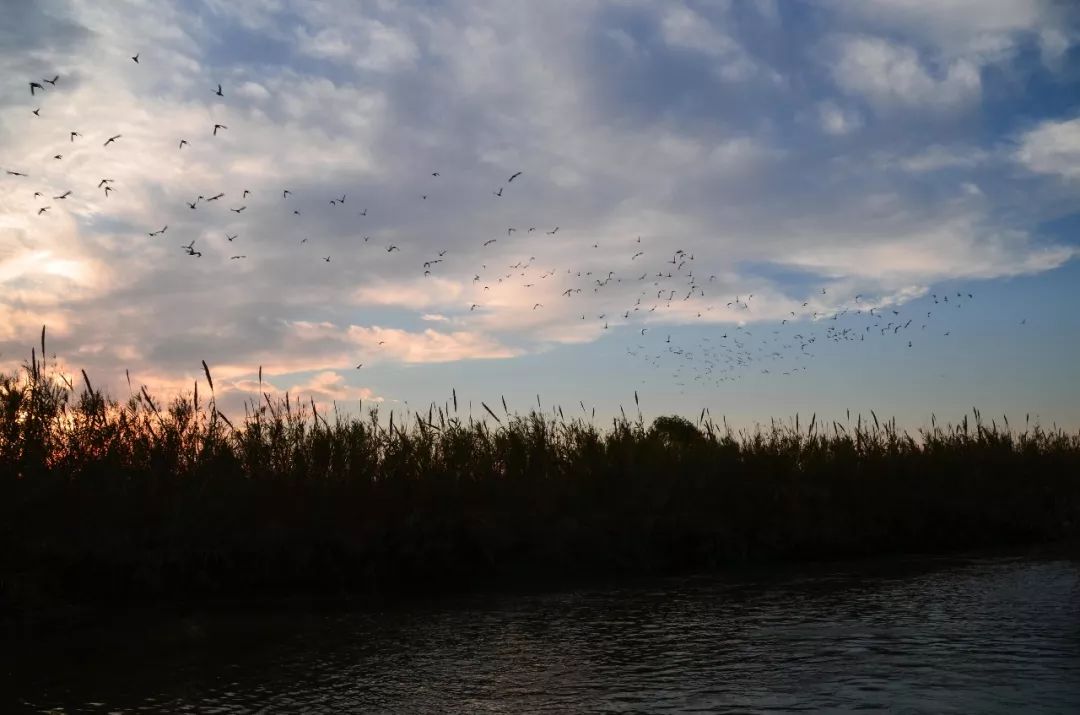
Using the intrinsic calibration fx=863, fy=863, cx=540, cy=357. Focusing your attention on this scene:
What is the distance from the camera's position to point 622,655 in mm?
4055

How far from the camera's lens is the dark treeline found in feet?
20.5

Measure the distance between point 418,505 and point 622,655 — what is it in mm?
3484

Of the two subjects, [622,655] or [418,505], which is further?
[418,505]

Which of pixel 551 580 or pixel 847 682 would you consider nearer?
pixel 847 682

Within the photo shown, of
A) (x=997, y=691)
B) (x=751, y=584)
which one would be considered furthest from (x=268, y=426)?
(x=997, y=691)

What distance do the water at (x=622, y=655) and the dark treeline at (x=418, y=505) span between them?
0.90 metres

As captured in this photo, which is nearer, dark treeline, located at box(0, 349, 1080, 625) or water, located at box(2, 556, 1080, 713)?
water, located at box(2, 556, 1080, 713)

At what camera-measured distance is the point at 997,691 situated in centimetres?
319

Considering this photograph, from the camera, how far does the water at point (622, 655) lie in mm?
3305

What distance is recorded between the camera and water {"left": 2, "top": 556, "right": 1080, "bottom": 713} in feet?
10.8

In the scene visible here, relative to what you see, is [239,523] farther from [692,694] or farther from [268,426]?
[692,694]

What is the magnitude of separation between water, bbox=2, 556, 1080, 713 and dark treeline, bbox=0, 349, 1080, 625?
2.95 ft

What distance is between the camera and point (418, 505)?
7.24 metres

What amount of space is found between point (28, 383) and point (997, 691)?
27.6 ft
